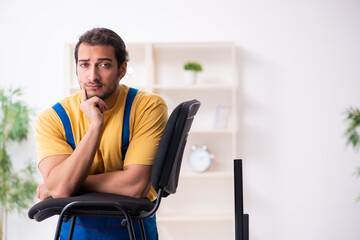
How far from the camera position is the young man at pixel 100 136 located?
1396mm

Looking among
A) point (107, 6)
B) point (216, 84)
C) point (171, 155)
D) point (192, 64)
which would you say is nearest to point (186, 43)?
point (192, 64)

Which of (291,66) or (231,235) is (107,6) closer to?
(291,66)

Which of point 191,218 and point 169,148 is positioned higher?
point 169,148

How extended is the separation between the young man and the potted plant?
2235 mm

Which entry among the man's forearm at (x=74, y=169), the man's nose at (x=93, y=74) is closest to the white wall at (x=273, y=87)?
the man's nose at (x=93, y=74)

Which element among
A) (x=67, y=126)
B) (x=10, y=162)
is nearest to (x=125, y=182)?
(x=67, y=126)

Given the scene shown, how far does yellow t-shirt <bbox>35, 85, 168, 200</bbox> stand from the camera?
57.4 inches

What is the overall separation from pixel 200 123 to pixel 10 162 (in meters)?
1.58

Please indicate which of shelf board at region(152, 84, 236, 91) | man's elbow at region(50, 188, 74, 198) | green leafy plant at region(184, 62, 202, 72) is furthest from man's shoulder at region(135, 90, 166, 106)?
green leafy plant at region(184, 62, 202, 72)

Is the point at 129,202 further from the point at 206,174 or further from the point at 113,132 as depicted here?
the point at 206,174

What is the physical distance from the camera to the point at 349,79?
4.03 meters

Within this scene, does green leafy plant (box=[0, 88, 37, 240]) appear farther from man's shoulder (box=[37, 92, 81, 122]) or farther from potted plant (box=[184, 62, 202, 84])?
man's shoulder (box=[37, 92, 81, 122])

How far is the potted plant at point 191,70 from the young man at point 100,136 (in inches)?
88.0

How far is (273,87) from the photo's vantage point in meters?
3.98
